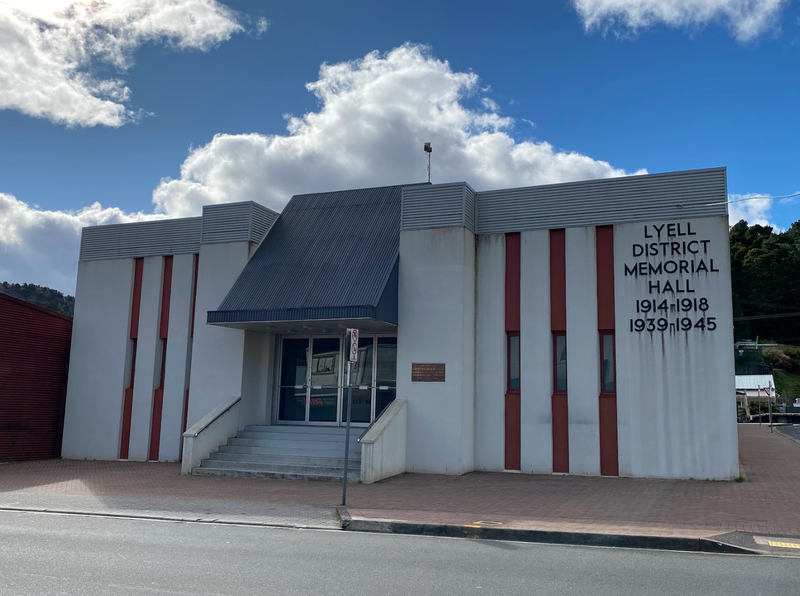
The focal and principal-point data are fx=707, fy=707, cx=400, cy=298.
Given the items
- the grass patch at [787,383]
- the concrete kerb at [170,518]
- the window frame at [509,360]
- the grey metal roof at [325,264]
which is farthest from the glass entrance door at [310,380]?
the grass patch at [787,383]

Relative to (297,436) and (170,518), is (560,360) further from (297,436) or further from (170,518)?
(170,518)

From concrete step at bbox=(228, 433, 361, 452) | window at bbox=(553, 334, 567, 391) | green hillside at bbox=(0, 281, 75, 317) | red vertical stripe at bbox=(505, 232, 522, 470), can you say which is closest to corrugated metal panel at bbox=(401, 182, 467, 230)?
red vertical stripe at bbox=(505, 232, 522, 470)

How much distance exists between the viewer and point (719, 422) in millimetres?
15328

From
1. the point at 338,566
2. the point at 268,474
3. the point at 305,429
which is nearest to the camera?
the point at 338,566

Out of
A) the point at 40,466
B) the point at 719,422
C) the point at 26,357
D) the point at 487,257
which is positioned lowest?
the point at 40,466

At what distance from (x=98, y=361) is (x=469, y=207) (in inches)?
473

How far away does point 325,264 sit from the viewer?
18453mm

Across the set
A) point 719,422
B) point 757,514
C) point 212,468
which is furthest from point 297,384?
point 757,514

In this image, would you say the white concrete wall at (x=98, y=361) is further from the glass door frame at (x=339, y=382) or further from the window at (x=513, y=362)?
the window at (x=513, y=362)

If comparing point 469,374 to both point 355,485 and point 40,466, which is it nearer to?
point 355,485

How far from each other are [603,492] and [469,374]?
4742 millimetres

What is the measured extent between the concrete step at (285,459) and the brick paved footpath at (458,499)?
0.94 m

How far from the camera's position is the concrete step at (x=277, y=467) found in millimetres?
15709

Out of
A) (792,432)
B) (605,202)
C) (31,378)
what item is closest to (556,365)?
(605,202)
